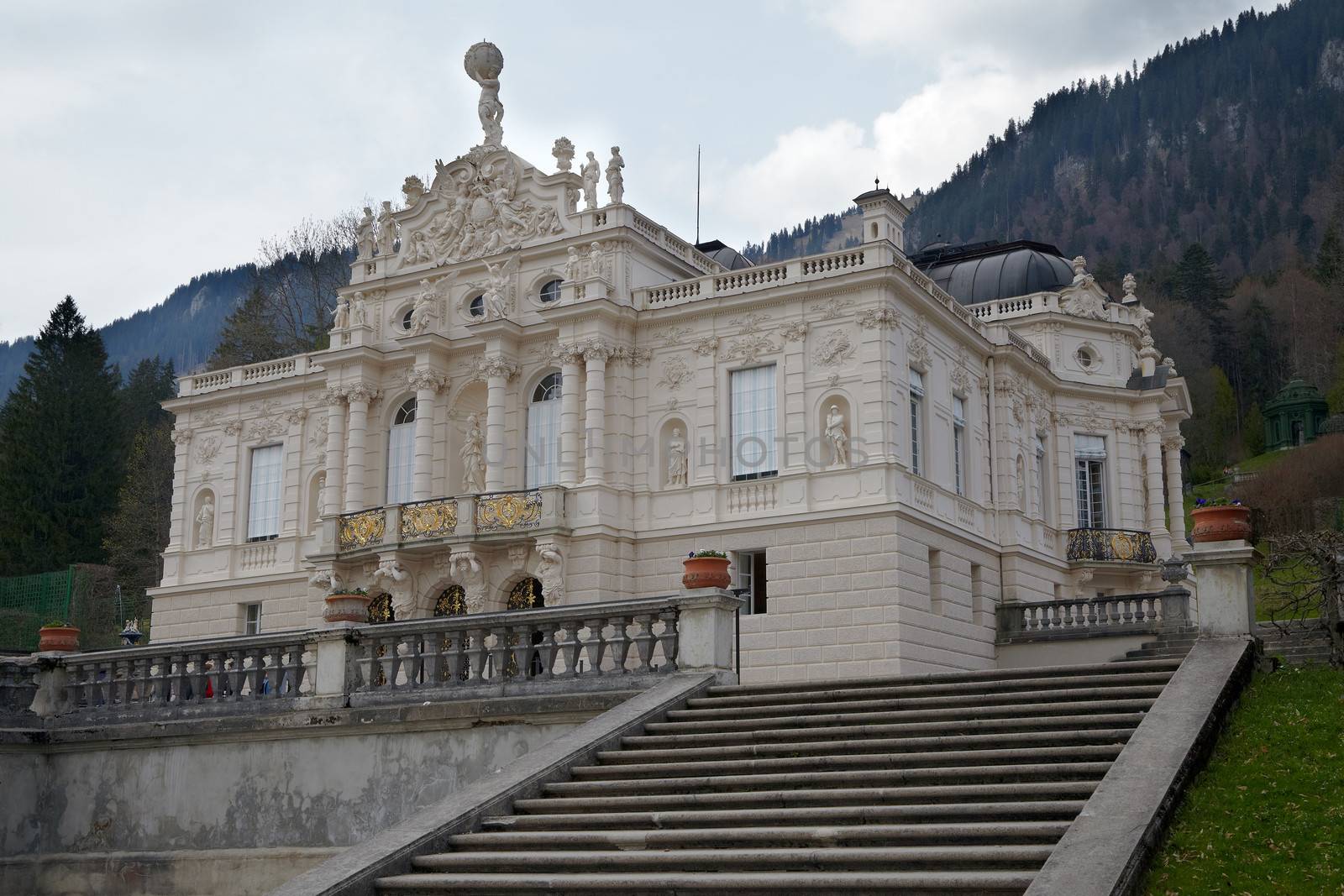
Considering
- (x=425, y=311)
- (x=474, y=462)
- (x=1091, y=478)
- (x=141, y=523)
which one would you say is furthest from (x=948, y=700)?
(x=141, y=523)

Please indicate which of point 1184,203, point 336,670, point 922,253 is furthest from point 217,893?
point 1184,203

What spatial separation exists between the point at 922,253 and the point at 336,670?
3297 cm

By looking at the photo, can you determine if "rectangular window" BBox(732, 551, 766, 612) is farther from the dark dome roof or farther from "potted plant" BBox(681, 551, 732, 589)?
the dark dome roof

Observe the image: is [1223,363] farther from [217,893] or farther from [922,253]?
[217,893]

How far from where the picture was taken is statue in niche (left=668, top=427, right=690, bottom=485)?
32.6 m

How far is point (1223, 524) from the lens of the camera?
15445 millimetres

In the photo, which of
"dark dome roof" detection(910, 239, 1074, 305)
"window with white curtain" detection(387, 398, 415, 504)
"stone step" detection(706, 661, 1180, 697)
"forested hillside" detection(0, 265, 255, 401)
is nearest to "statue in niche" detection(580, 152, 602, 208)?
"window with white curtain" detection(387, 398, 415, 504)

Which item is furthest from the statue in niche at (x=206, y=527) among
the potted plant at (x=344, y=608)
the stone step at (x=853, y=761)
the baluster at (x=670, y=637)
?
the stone step at (x=853, y=761)

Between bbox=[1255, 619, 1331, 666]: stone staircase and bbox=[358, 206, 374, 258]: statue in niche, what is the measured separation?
26.4m

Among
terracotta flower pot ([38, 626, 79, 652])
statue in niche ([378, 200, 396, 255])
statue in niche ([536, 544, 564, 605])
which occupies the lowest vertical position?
terracotta flower pot ([38, 626, 79, 652])

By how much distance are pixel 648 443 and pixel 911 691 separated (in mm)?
18463

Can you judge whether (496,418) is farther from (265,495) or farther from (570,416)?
(265,495)

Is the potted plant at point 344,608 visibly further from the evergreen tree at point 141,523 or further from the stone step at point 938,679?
the evergreen tree at point 141,523

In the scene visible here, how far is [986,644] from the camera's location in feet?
112
